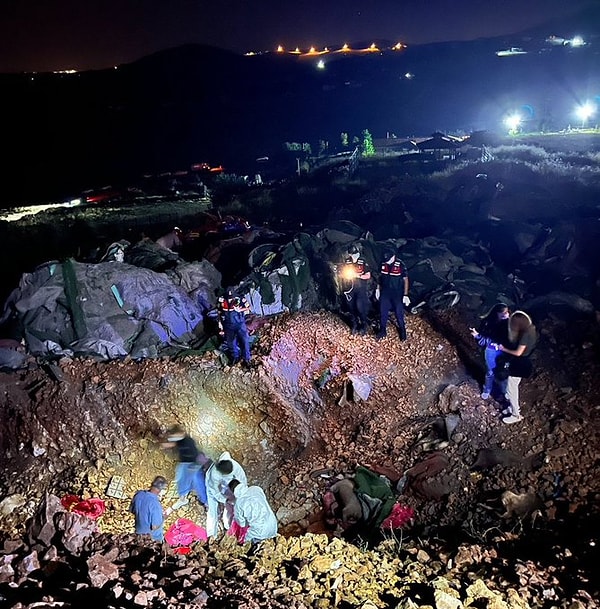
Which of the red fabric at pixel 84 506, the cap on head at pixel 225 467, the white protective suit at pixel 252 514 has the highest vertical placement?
the cap on head at pixel 225 467

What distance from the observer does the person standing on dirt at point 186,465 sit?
7867 millimetres

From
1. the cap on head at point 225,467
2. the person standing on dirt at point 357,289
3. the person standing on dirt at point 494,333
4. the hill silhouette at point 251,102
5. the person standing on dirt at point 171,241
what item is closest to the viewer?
the cap on head at point 225,467

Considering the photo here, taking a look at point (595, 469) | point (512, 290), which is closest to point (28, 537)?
point (595, 469)

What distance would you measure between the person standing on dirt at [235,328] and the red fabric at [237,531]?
9.57 ft

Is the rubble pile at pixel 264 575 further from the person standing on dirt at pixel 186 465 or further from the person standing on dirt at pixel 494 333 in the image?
the person standing on dirt at pixel 494 333

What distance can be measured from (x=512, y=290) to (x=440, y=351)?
131 inches

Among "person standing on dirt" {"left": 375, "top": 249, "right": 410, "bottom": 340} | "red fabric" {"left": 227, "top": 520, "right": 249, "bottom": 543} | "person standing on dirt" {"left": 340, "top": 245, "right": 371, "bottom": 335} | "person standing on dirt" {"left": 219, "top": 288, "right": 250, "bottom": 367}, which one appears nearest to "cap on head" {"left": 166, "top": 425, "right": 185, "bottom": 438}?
"person standing on dirt" {"left": 219, "top": 288, "right": 250, "bottom": 367}

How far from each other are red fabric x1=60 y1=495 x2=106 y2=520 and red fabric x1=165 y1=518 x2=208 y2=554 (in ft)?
3.55

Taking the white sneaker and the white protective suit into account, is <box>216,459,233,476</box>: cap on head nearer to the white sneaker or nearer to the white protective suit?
the white protective suit

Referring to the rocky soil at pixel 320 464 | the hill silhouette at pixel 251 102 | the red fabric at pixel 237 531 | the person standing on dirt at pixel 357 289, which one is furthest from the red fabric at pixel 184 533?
the hill silhouette at pixel 251 102

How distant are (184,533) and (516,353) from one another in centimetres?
588

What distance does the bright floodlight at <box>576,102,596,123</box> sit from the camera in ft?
125

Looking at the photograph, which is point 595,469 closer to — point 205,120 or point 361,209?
point 361,209

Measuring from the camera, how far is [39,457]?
311 inches
